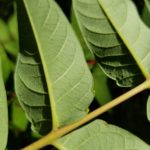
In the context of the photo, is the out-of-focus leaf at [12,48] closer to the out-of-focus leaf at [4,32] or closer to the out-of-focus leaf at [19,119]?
the out-of-focus leaf at [4,32]

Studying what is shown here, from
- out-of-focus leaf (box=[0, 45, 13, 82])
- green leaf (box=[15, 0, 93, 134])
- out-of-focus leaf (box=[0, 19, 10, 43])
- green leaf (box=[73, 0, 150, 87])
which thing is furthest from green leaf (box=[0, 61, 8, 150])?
out-of-focus leaf (box=[0, 19, 10, 43])

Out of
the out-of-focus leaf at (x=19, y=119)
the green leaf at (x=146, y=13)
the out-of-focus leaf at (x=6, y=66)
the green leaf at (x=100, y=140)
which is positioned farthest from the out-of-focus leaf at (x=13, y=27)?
the green leaf at (x=100, y=140)

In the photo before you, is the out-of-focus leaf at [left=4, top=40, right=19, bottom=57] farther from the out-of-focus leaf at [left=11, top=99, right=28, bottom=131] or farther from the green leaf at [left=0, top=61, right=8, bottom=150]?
the green leaf at [left=0, top=61, right=8, bottom=150]

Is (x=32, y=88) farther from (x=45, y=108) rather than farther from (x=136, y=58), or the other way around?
(x=136, y=58)

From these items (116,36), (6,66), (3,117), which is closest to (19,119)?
(6,66)

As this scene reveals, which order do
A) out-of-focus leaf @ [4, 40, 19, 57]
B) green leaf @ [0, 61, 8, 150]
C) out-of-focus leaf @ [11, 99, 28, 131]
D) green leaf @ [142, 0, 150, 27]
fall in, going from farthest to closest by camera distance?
out-of-focus leaf @ [4, 40, 19, 57]
out-of-focus leaf @ [11, 99, 28, 131]
green leaf @ [142, 0, 150, 27]
green leaf @ [0, 61, 8, 150]

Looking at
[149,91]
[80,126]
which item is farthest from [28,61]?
[149,91]
